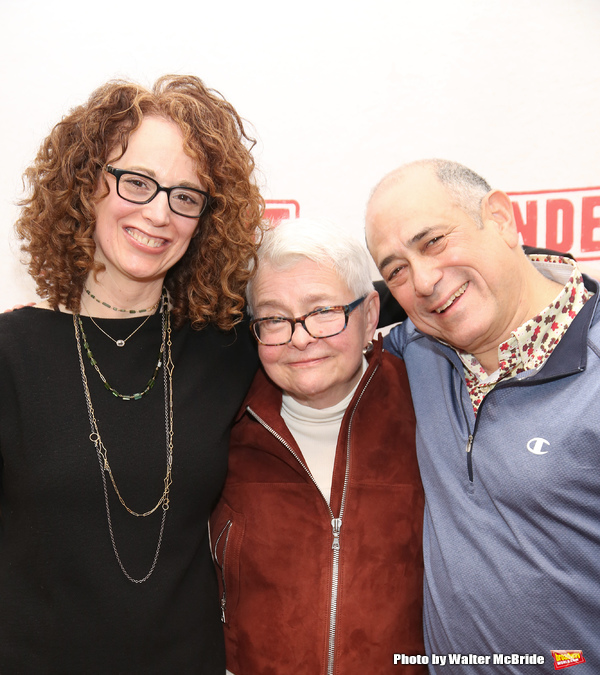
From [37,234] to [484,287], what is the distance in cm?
124

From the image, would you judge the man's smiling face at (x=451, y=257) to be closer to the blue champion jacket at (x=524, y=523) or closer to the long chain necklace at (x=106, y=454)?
the blue champion jacket at (x=524, y=523)

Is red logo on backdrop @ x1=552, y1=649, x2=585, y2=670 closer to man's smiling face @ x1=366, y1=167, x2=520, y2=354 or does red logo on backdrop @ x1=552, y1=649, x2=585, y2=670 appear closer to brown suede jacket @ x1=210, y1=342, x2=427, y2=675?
brown suede jacket @ x1=210, y1=342, x2=427, y2=675

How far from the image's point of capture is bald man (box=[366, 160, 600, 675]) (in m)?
1.27

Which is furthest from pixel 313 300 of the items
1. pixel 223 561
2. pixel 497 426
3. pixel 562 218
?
pixel 562 218

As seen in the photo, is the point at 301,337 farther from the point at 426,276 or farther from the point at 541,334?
the point at 541,334

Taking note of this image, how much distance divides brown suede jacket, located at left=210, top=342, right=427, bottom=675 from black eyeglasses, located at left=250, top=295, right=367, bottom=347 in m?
0.17

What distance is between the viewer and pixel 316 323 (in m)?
1.66

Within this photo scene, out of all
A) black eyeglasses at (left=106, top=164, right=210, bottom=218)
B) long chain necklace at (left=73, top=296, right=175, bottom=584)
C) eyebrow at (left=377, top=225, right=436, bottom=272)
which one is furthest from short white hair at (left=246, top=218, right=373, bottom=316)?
long chain necklace at (left=73, top=296, right=175, bottom=584)

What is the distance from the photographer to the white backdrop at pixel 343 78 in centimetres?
213

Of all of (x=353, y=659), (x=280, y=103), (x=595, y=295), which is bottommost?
(x=353, y=659)

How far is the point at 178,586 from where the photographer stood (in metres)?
1.52

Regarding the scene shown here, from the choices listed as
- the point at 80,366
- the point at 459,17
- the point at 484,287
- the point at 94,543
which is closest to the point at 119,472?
the point at 94,543

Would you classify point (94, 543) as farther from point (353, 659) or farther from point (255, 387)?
point (353, 659)

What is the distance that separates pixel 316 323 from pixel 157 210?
0.55 meters
